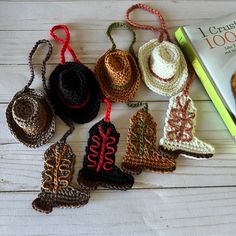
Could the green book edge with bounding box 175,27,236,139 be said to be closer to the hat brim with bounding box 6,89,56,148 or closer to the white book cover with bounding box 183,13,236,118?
the white book cover with bounding box 183,13,236,118

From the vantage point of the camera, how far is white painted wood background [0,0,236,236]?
0.71m

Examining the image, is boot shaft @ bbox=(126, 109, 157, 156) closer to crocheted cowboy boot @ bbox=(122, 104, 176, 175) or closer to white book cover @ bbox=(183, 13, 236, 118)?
crocheted cowboy boot @ bbox=(122, 104, 176, 175)

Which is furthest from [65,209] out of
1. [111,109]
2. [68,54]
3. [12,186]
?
[68,54]

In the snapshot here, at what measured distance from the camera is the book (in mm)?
798

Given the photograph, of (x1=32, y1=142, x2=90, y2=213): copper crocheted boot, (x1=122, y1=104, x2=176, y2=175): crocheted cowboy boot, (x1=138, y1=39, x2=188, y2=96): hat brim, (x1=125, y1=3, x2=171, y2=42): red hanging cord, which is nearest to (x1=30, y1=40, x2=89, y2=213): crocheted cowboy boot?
(x1=32, y1=142, x2=90, y2=213): copper crocheted boot

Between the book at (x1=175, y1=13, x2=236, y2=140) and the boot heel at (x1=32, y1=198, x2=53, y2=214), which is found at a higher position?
the book at (x1=175, y1=13, x2=236, y2=140)

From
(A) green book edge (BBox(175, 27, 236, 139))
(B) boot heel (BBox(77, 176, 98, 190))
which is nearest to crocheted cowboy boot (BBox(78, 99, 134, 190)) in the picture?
(B) boot heel (BBox(77, 176, 98, 190))

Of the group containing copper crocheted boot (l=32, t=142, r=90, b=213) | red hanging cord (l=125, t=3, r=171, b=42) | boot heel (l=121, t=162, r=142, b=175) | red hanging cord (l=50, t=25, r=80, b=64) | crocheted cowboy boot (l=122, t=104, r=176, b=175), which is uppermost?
red hanging cord (l=125, t=3, r=171, b=42)

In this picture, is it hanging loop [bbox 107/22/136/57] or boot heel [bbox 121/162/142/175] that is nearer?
boot heel [bbox 121/162/142/175]

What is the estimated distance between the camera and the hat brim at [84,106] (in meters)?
0.78

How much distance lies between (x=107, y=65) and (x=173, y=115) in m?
0.17

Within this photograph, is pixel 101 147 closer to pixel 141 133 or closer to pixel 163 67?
pixel 141 133

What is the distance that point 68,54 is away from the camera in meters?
0.85

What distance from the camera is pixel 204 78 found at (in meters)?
0.83
